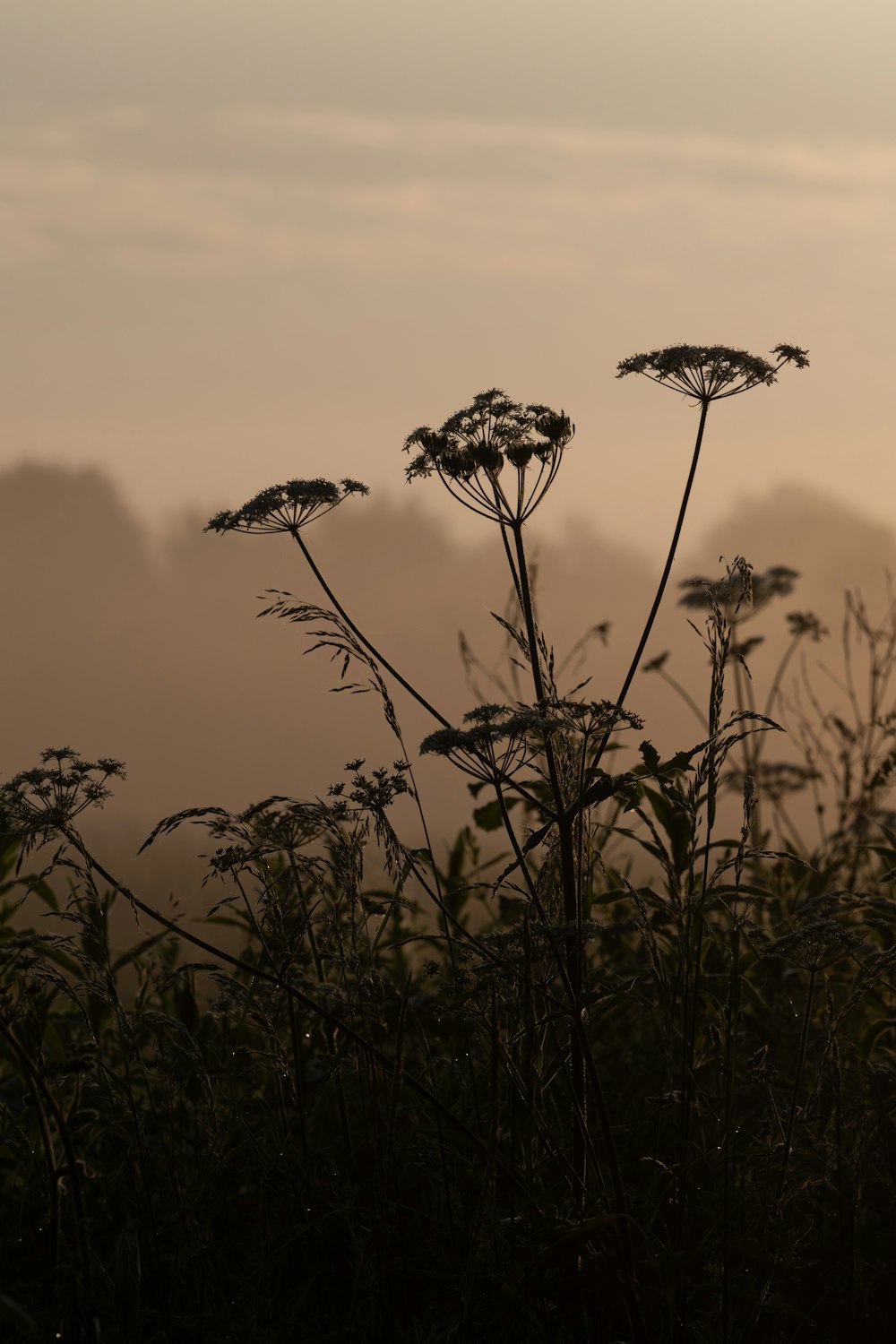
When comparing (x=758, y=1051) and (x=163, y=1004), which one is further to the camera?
(x=163, y=1004)

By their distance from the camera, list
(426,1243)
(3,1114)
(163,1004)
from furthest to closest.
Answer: (163,1004) → (426,1243) → (3,1114)

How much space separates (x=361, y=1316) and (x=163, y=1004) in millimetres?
2428

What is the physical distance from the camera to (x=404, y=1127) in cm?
426

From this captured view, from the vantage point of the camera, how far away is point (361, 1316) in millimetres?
3506

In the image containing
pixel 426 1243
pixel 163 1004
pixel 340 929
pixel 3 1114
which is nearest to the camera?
pixel 3 1114

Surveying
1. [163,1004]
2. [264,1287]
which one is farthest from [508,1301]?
[163,1004]

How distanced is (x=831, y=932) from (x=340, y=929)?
4.37 feet

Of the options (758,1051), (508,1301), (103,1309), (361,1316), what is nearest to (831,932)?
(758,1051)

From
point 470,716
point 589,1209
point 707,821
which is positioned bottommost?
point 589,1209

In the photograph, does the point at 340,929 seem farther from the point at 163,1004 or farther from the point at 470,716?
the point at 163,1004

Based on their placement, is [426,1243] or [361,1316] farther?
[426,1243]

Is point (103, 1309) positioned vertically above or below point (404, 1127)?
below

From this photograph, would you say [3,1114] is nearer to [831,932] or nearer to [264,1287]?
[264,1287]

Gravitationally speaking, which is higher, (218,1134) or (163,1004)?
(163,1004)
